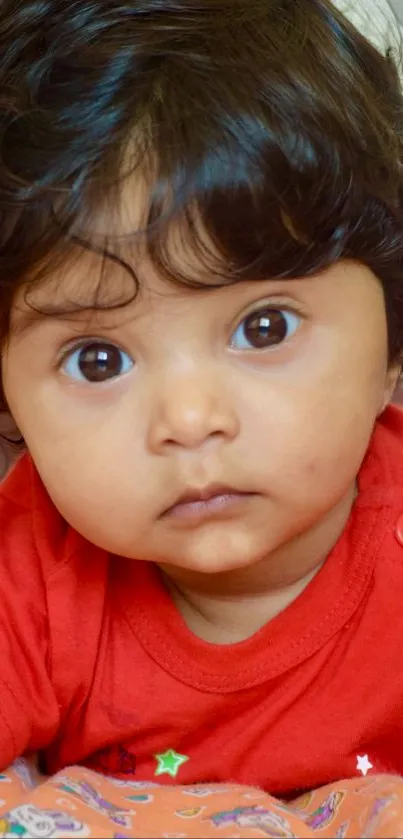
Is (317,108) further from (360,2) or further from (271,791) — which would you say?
(271,791)

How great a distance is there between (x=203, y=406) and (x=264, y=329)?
0.08 m

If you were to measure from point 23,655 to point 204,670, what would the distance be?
0.15 m

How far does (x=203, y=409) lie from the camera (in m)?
0.78

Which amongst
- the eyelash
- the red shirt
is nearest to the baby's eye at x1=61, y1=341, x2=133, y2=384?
the eyelash

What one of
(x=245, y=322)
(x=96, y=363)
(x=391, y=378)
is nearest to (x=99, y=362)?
(x=96, y=363)

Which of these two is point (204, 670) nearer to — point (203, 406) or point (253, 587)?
point (253, 587)

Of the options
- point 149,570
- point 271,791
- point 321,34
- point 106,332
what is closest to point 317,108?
point 321,34

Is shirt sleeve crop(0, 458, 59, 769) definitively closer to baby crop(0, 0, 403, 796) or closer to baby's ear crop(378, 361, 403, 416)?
baby crop(0, 0, 403, 796)

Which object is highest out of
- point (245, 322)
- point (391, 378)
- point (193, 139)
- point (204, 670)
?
point (193, 139)

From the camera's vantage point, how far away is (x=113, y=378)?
2.75 ft

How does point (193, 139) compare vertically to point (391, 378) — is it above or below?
above

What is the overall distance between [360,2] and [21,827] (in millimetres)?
719

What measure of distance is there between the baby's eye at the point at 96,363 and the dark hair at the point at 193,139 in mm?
50

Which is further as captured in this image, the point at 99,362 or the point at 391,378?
the point at 391,378
